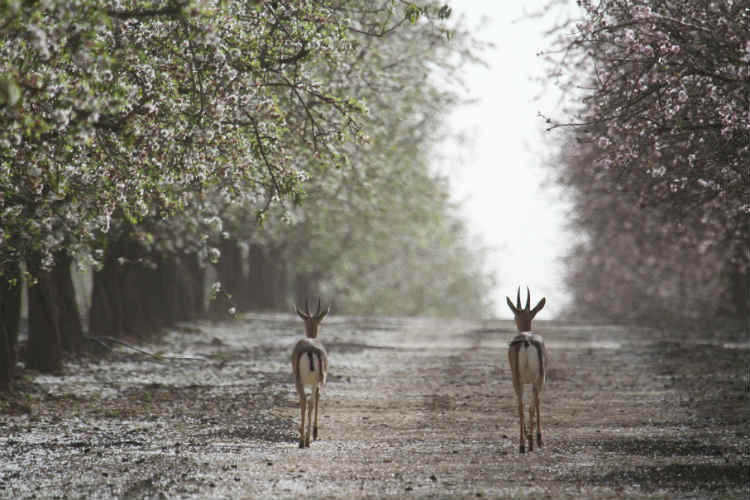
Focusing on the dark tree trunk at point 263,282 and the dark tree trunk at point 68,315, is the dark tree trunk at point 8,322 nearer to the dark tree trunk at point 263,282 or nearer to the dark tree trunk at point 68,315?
the dark tree trunk at point 68,315

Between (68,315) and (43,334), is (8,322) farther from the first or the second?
(68,315)

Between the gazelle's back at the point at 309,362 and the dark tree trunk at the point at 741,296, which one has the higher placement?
the dark tree trunk at the point at 741,296

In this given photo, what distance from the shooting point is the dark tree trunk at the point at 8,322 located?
17.4 m

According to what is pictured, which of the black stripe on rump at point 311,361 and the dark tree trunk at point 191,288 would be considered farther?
the dark tree trunk at point 191,288

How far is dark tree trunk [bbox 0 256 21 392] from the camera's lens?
17422 millimetres

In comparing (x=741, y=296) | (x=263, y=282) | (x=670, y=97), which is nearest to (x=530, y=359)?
(x=670, y=97)

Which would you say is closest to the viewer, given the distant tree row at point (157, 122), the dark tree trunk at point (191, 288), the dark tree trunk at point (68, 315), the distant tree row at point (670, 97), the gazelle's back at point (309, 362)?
the distant tree row at point (157, 122)

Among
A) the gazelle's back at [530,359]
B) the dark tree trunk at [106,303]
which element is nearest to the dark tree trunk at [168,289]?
the dark tree trunk at [106,303]

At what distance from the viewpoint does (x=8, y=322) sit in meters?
18.4

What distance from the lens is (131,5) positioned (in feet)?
41.6

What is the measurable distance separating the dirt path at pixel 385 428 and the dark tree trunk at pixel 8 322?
61cm

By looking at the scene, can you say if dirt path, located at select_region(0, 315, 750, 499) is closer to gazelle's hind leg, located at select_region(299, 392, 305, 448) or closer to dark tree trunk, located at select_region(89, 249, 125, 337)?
gazelle's hind leg, located at select_region(299, 392, 305, 448)

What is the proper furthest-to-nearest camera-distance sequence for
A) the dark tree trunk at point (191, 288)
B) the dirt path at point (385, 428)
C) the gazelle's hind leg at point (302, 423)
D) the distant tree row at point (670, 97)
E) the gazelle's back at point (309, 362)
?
the dark tree trunk at point (191, 288) < the distant tree row at point (670, 97) < the gazelle's hind leg at point (302, 423) < the gazelle's back at point (309, 362) < the dirt path at point (385, 428)

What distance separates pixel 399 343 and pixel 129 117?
16.6 meters
